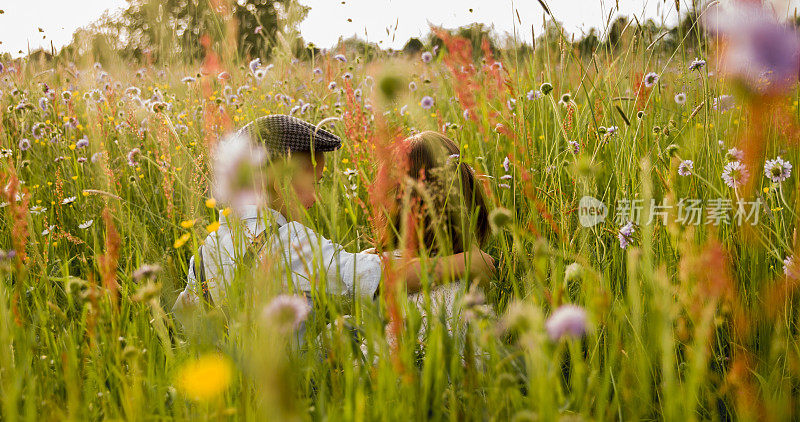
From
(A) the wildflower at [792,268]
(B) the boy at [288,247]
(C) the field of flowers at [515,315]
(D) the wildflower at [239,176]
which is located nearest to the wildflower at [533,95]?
(C) the field of flowers at [515,315]

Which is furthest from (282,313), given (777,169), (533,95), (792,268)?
(533,95)

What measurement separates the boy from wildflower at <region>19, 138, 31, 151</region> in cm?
169

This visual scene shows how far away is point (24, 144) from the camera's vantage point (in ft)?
9.57

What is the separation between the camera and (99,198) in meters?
2.41

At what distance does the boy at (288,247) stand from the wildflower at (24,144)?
1694mm

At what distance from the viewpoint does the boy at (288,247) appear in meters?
1.09

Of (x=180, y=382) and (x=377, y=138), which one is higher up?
(x=377, y=138)

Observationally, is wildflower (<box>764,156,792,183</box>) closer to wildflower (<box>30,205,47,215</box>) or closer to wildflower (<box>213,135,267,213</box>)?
wildflower (<box>213,135,267,213</box>)

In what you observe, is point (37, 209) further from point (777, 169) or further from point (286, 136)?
point (777, 169)

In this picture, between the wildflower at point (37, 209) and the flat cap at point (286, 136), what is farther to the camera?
the wildflower at point (37, 209)

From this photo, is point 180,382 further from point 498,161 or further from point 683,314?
point 498,161

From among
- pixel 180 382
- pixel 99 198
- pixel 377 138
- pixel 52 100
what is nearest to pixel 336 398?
pixel 180 382

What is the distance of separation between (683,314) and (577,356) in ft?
2.33

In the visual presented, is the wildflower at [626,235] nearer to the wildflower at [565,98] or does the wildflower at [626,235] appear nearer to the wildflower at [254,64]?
the wildflower at [565,98]
